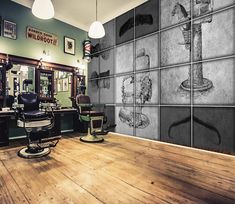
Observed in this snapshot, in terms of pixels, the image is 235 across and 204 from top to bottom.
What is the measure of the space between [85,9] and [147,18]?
172 cm

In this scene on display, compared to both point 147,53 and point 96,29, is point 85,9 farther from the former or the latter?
point 147,53

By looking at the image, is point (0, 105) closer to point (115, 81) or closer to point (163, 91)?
point (115, 81)

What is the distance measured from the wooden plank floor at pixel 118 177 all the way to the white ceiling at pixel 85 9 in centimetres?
345

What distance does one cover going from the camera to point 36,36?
4.14 m

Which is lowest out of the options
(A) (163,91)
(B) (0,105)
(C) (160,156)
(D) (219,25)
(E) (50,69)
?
(C) (160,156)

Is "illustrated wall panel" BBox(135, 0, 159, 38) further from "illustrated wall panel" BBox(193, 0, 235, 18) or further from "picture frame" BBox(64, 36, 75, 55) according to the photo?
"picture frame" BBox(64, 36, 75, 55)

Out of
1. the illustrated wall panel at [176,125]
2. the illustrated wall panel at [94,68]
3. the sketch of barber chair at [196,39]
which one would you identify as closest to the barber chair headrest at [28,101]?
the illustrated wall panel at [94,68]

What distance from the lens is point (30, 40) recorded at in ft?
13.3

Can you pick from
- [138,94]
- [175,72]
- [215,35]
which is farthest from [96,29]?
[215,35]

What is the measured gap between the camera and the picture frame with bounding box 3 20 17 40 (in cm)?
363

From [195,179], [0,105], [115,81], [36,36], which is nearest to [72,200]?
[195,179]

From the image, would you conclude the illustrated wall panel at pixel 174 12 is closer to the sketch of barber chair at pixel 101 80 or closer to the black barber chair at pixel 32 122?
the sketch of barber chair at pixel 101 80

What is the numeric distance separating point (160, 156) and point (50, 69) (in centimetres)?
352

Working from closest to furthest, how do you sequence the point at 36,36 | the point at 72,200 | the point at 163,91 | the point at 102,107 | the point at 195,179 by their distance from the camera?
the point at 72,200 < the point at 195,179 < the point at 163,91 < the point at 36,36 < the point at 102,107
